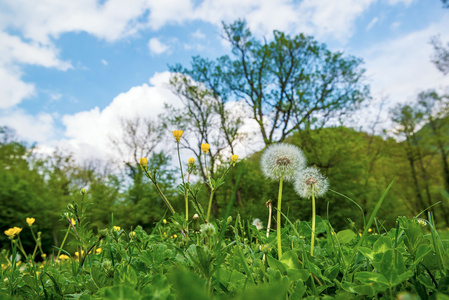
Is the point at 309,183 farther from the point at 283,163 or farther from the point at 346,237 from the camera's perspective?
the point at 346,237

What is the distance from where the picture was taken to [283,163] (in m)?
1.35

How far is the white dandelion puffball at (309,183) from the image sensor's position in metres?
1.31

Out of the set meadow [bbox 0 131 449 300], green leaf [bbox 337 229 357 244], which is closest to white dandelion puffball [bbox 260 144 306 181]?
meadow [bbox 0 131 449 300]

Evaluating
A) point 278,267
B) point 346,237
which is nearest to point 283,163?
point 346,237

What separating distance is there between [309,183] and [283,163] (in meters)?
0.16

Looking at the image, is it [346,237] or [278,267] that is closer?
[278,267]

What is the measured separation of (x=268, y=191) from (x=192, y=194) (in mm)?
17758

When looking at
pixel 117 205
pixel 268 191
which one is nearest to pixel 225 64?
pixel 268 191

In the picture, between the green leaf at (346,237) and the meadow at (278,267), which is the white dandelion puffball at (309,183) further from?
the green leaf at (346,237)

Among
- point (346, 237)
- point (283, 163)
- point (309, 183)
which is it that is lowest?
point (346, 237)

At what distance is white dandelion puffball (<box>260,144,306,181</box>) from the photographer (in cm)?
135

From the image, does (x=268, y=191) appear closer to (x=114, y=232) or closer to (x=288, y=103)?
(x=288, y=103)

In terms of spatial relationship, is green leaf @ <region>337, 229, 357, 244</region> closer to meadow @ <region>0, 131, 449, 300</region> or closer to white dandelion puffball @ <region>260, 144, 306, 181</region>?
meadow @ <region>0, 131, 449, 300</region>

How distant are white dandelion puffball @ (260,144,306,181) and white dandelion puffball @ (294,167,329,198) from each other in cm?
4
